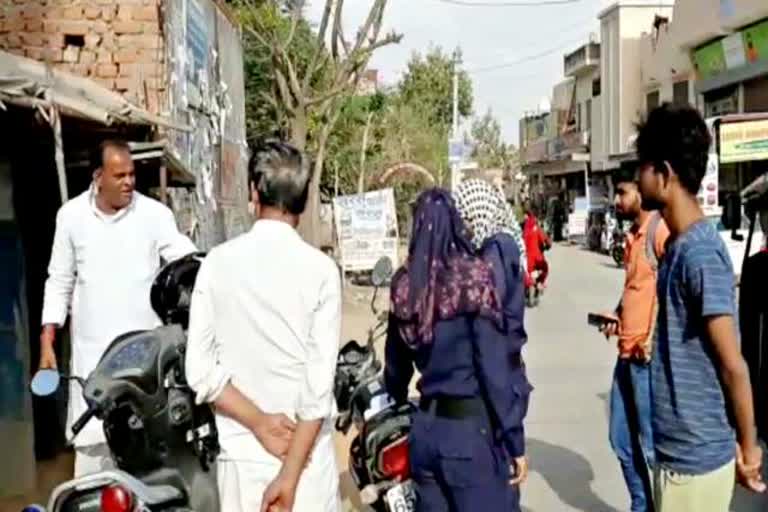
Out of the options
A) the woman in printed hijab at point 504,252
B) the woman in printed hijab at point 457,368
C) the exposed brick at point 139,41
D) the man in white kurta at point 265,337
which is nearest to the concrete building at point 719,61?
the exposed brick at point 139,41

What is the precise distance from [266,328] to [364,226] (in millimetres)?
15426

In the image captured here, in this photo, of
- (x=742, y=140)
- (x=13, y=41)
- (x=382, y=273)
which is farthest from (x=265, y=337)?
(x=742, y=140)

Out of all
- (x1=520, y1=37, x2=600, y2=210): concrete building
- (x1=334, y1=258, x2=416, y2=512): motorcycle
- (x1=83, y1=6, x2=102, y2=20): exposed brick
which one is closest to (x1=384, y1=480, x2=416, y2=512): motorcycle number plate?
(x1=334, y1=258, x2=416, y2=512): motorcycle

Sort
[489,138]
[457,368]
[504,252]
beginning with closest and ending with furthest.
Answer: [457,368]
[504,252]
[489,138]

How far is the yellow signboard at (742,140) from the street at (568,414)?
12.0 ft

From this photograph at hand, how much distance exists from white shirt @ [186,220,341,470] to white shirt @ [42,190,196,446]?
58.6 inches

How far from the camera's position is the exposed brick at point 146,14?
886 cm

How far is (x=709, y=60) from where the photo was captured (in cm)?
3206

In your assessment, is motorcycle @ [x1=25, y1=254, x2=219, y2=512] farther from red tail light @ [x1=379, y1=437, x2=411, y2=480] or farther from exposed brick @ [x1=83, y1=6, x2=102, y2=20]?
exposed brick @ [x1=83, y1=6, x2=102, y2=20]

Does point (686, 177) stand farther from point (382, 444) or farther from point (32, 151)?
point (32, 151)

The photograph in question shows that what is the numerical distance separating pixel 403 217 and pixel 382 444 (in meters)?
27.5

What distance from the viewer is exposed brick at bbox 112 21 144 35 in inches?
349

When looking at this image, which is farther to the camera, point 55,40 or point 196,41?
point 196,41

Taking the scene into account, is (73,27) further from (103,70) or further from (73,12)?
(103,70)
